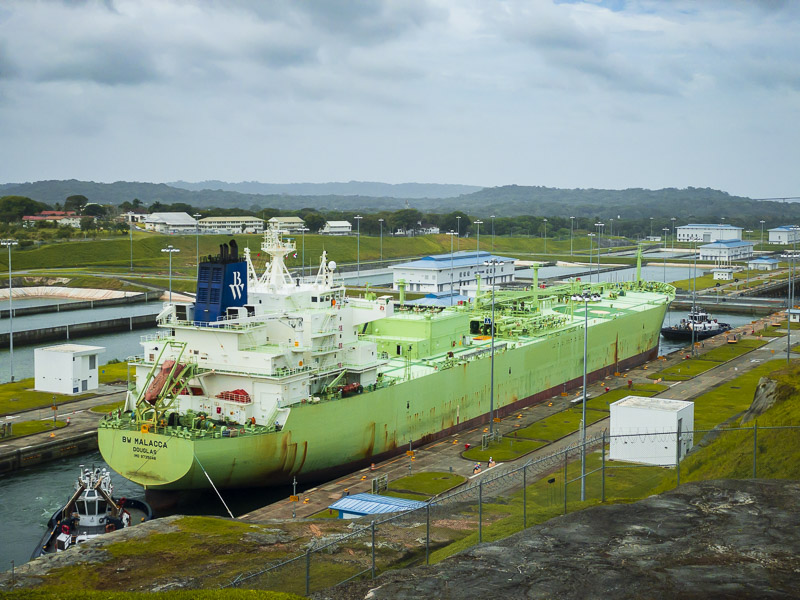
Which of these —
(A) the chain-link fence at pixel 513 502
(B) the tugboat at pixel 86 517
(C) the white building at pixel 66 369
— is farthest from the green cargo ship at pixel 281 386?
(C) the white building at pixel 66 369

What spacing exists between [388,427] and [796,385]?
15.9 metres

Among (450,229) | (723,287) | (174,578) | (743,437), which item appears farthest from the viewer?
(450,229)

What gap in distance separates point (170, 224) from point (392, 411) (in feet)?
443

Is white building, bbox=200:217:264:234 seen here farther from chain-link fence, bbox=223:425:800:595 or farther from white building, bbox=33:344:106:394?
chain-link fence, bbox=223:425:800:595

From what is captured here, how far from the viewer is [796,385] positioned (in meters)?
A: 29.3

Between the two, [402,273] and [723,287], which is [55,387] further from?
[723,287]

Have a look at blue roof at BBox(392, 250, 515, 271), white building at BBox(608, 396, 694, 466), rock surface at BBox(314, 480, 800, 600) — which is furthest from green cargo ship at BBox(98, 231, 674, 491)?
blue roof at BBox(392, 250, 515, 271)

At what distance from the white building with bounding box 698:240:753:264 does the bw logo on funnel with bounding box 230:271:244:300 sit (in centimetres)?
13547

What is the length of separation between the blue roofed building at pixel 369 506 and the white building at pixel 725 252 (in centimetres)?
13950

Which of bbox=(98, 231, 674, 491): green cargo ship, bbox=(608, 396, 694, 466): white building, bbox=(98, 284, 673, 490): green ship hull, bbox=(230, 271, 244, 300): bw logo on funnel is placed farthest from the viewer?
bbox=(230, 271, 244, 300): bw logo on funnel

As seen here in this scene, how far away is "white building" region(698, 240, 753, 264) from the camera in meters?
157

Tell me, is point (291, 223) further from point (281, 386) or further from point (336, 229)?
point (281, 386)

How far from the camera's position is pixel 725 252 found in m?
158

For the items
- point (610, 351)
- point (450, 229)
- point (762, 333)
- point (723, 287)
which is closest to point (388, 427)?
point (610, 351)
